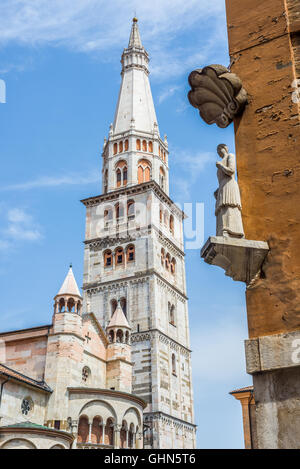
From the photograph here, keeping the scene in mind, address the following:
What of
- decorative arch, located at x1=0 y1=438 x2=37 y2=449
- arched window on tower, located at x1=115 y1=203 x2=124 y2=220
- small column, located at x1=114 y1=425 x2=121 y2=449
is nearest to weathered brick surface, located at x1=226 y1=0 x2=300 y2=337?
decorative arch, located at x1=0 y1=438 x2=37 y2=449

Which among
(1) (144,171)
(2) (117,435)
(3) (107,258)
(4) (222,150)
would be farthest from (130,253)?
(4) (222,150)

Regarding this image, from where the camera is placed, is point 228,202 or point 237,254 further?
point 228,202

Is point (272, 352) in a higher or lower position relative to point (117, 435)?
lower

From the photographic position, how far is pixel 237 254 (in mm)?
5512

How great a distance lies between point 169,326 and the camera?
45.8 meters

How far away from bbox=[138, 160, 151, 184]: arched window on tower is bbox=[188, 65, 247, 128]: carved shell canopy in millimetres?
45286

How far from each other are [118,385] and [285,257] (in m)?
29.8

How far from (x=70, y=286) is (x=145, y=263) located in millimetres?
15620

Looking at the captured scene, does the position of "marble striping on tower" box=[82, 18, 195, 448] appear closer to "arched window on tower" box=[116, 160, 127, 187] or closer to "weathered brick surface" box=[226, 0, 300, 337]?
"arched window on tower" box=[116, 160, 127, 187]

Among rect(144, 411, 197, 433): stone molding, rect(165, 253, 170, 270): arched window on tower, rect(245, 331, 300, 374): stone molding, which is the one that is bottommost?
rect(245, 331, 300, 374): stone molding

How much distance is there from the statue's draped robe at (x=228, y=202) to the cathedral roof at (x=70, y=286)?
1011 inches

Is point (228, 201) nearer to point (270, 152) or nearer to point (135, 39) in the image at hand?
point (270, 152)

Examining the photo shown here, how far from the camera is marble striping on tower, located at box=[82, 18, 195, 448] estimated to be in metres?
42.0
